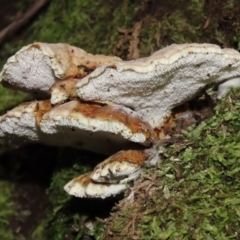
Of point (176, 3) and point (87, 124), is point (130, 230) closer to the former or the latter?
point (87, 124)

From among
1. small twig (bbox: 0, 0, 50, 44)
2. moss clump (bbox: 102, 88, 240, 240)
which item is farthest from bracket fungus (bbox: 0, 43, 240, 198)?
small twig (bbox: 0, 0, 50, 44)

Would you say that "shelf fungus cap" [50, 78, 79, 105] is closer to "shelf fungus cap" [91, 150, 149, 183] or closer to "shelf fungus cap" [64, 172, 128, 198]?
"shelf fungus cap" [91, 150, 149, 183]

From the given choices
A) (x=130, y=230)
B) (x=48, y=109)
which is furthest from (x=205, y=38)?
(x=130, y=230)

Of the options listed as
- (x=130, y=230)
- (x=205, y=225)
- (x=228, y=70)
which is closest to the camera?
(x=205, y=225)

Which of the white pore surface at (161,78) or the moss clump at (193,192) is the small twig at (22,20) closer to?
the white pore surface at (161,78)

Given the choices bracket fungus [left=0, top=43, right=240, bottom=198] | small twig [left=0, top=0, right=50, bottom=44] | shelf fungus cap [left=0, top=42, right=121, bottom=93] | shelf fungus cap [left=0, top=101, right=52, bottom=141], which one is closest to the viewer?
bracket fungus [left=0, top=43, right=240, bottom=198]

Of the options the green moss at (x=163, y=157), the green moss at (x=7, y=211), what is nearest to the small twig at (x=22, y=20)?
the green moss at (x=163, y=157)
